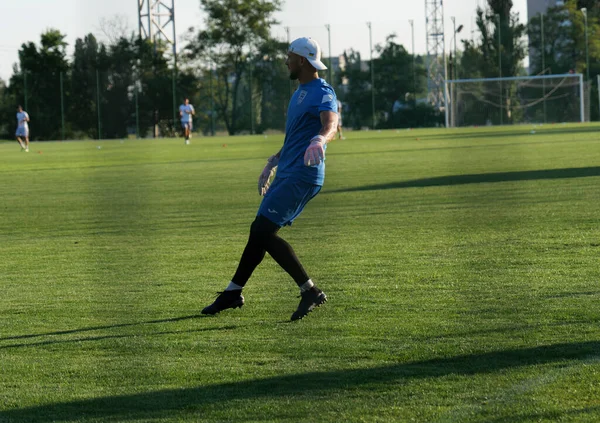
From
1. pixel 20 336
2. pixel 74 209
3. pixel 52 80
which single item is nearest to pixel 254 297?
pixel 20 336

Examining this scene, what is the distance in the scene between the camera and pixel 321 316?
7027mm

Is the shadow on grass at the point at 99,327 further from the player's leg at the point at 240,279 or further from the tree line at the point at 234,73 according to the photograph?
the tree line at the point at 234,73

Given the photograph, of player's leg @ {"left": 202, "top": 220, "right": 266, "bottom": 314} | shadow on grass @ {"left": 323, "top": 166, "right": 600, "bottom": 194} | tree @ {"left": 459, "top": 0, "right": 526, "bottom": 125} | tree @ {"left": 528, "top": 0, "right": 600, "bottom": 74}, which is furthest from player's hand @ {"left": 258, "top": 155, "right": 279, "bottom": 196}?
tree @ {"left": 528, "top": 0, "right": 600, "bottom": 74}

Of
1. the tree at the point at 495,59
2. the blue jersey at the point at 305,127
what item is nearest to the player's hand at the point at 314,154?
the blue jersey at the point at 305,127

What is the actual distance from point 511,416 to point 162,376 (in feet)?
6.12

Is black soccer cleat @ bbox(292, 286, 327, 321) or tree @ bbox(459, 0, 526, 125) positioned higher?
tree @ bbox(459, 0, 526, 125)

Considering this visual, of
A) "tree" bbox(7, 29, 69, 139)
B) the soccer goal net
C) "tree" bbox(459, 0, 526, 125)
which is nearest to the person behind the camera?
→ "tree" bbox(7, 29, 69, 139)

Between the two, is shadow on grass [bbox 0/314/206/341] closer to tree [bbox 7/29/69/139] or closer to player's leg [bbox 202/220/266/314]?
player's leg [bbox 202/220/266/314]

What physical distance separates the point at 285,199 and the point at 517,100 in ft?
189

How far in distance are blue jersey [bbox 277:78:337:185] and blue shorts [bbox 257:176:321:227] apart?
46 mm

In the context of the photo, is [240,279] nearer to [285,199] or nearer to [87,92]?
[285,199]

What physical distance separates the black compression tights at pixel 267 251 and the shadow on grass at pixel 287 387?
6.02ft

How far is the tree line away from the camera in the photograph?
2372 inches

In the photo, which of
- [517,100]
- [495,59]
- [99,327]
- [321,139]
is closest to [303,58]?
[321,139]
